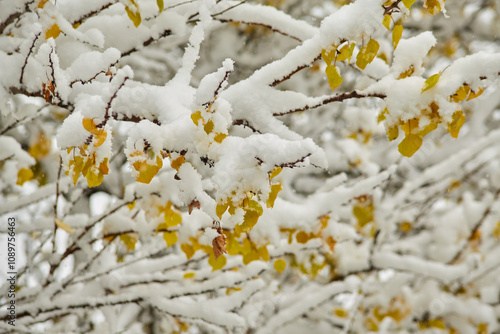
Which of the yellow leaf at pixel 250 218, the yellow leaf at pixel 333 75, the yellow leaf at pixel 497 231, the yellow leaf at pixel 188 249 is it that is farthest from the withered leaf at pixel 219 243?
the yellow leaf at pixel 497 231

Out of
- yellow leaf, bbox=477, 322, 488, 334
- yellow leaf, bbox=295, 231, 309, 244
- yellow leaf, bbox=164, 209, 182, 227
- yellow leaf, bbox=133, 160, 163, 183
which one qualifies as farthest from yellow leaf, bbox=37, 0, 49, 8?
yellow leaf, bbox=477, 322, 488, 334

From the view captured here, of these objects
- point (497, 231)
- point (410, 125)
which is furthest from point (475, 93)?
point (497, 231)

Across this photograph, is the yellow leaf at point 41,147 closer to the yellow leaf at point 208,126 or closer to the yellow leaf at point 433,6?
the yellow leaf at point 208,126

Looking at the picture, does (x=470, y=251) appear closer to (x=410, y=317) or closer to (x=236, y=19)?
(x=410, y=317)

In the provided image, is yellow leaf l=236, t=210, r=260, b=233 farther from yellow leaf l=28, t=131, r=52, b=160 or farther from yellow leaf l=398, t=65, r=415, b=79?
yellow leaf l=28, t=131, r=52, b=160

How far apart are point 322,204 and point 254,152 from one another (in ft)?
3.08

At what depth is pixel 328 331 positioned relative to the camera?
337 cm

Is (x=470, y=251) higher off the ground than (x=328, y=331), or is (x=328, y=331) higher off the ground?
(x=470, y=251)

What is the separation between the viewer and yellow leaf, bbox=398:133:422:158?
40.3 inches

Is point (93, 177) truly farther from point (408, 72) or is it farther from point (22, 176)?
point (22, 176)

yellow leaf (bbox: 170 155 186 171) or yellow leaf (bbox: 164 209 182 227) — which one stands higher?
yellow leaf (bbox: 170 155 186 171)

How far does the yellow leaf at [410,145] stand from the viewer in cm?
102

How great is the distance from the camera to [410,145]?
3.37 ft

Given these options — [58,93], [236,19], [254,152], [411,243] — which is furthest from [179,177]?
[411,243]
